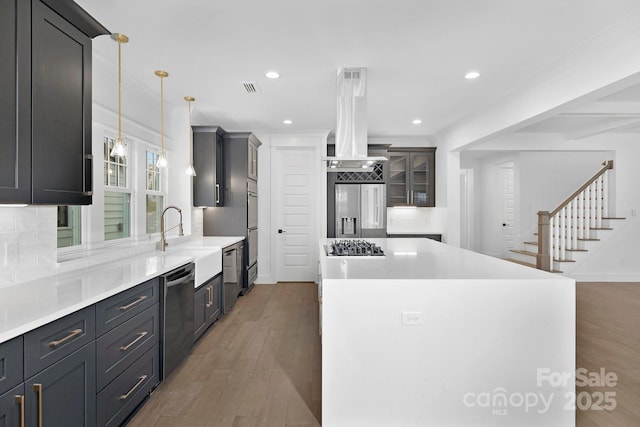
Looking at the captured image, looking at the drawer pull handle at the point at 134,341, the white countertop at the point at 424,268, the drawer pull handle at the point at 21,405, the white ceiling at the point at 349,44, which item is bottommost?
the drawer pull handle at the point at 134,341

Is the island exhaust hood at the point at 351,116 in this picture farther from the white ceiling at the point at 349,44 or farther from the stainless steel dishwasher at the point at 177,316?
the stainless steel dishwasher at the point at 177,316

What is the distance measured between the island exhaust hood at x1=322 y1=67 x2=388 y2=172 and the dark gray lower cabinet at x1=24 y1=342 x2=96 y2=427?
2.52m

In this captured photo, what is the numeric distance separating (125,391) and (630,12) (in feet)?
13.4

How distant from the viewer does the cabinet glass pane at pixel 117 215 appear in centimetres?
318

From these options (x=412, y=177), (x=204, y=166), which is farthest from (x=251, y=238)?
(x=412, y=177)

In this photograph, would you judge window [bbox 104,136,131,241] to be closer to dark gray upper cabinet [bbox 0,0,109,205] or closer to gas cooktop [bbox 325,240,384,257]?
dark gray upper cabinet [bbox 0,0,109,205]

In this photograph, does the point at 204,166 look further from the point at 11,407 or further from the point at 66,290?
the point at 11,407

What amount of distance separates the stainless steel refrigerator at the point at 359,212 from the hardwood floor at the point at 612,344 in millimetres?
3033

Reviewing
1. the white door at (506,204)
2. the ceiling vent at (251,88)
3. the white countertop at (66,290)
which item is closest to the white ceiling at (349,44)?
the ceiling vent at (251,88)

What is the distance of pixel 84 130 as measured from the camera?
2.03 m

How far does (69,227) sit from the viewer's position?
2697mm

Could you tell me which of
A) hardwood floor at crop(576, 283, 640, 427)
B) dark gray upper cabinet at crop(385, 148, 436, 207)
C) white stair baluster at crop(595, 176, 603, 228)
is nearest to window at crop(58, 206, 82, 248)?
hardwood floor at crop(576, 283, 640, 427)

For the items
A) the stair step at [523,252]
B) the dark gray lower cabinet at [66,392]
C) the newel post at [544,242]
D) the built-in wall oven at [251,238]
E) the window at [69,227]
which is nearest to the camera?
the dark gray lower cabinet at [66,392]

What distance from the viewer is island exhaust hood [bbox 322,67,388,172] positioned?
327 centimetres
